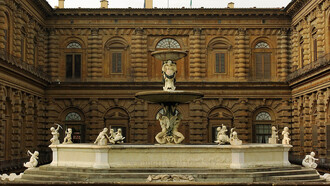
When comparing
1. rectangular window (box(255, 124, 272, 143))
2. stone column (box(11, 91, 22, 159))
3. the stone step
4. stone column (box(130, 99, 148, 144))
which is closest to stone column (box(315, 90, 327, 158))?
rectangular window (box(255, 124, 272, 143))

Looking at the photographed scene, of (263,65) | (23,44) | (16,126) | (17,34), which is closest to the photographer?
(16,126)

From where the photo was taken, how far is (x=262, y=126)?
46594 millimetres

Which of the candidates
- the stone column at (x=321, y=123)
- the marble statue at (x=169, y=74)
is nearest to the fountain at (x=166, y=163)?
the marble statue at (x=169, y=74)

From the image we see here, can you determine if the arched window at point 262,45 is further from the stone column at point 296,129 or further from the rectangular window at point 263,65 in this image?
the stone column at point 296,129

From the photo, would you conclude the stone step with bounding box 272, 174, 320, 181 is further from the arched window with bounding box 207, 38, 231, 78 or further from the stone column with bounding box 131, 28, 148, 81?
the stone column with bounding box 131, 28, 148, 81

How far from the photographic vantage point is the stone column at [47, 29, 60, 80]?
1841 inches

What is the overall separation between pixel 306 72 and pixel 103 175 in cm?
2331

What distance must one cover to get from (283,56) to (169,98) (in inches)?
904

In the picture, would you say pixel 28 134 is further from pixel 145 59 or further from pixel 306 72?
pixel 306 72

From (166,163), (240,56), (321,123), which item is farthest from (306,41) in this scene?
(166,163)

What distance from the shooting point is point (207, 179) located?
21.5 metres

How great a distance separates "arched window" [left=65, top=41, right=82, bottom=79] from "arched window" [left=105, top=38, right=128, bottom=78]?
2355 mm

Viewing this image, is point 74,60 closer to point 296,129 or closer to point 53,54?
point 53,54

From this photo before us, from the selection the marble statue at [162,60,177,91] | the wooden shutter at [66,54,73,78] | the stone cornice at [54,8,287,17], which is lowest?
the marble statue at [162,60,177,91]
